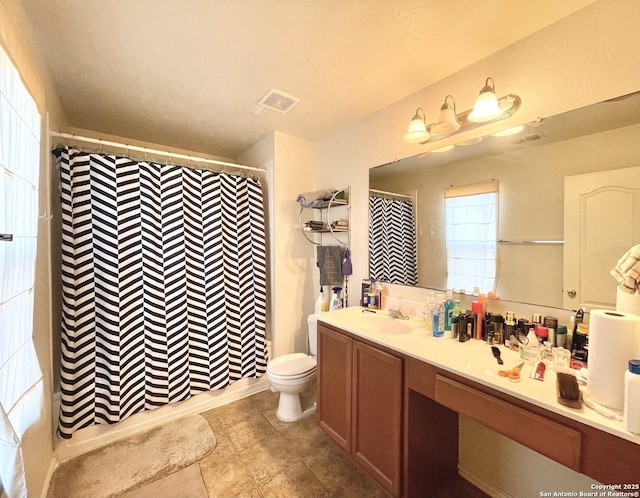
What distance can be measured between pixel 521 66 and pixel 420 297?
1338 mm

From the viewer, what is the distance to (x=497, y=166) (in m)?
1.43

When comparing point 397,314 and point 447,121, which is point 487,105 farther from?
point 397,314

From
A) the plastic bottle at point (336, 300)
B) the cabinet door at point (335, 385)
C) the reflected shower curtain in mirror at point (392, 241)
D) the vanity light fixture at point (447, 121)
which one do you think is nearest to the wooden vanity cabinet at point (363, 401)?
the cabinet door at point (335, 385)

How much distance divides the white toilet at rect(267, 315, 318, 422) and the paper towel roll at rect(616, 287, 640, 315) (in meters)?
1.49

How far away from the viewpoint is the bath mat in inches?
58.6

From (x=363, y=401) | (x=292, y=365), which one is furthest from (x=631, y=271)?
(x=292, y=365)

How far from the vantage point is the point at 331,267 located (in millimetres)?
2287

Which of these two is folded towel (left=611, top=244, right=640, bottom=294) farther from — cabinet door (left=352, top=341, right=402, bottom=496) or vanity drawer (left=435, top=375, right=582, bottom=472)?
cabinet door (left=352, top=341, right=402, bottom=496)

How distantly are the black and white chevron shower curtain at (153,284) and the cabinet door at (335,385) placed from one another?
34.6 inches

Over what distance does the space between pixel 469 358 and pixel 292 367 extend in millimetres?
1300

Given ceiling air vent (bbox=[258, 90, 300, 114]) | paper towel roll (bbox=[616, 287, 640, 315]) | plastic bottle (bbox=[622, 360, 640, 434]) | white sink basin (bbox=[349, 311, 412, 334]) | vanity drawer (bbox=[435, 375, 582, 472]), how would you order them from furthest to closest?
ceiling air vent (bbox=[258, 90, 300, 114])
white sink basin (bbox=[349, 311, 412, 334])
paper towel roll (bbox=[616, 287, 640, 315])
vanity drawer (bbox=[435, 375, 582, 472])
plastic bottle (bbox=[622, 360, 640, 434])

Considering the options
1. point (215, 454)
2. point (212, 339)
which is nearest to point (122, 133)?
point (212, 339)

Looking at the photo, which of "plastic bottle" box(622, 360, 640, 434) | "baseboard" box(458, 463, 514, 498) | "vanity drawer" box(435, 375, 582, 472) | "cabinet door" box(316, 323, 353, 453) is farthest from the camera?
"cabinet door" box(316, 323, 353, 453)

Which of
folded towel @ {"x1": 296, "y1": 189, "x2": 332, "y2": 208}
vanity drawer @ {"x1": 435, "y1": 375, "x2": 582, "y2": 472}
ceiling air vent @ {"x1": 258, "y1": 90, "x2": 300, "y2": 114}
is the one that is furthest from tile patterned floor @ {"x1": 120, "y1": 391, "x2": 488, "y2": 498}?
ceiling air vent @ {"x1": 258, "y1": 90, "x2": 300, "y2": 114}
